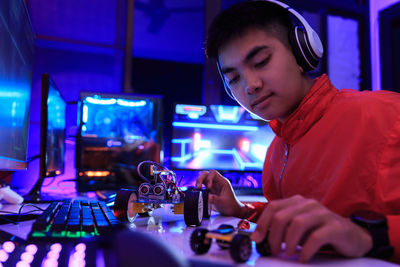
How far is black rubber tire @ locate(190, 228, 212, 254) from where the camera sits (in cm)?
43

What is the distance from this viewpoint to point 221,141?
1.79m

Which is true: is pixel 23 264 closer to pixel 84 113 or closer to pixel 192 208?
pixel 192 208

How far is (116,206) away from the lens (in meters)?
0.72

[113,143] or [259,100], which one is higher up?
[259,100]

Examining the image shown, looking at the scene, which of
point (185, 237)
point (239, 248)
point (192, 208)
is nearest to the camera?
point (239, 248)

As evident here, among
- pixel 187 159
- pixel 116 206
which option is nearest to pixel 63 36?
pixel 187 159

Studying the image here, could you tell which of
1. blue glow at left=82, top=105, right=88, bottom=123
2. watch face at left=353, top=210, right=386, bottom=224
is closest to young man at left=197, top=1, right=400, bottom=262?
watch face at left=353, top=210, right=386, bottom=224

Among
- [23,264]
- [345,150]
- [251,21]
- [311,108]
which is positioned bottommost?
[23,264]

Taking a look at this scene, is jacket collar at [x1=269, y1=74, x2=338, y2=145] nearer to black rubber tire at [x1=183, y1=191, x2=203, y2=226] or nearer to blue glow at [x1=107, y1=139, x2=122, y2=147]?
black rubber tire at [x1=183, y1=191, x2=203, y2=226]

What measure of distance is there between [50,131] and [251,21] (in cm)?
98

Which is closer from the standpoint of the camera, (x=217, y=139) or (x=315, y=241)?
(x=315, y=241)

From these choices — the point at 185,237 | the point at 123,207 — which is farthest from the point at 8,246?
the point at 185,237

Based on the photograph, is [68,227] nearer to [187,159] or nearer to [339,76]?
[187,159]

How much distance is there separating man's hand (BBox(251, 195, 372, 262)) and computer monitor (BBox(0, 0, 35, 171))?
829 millimetres
